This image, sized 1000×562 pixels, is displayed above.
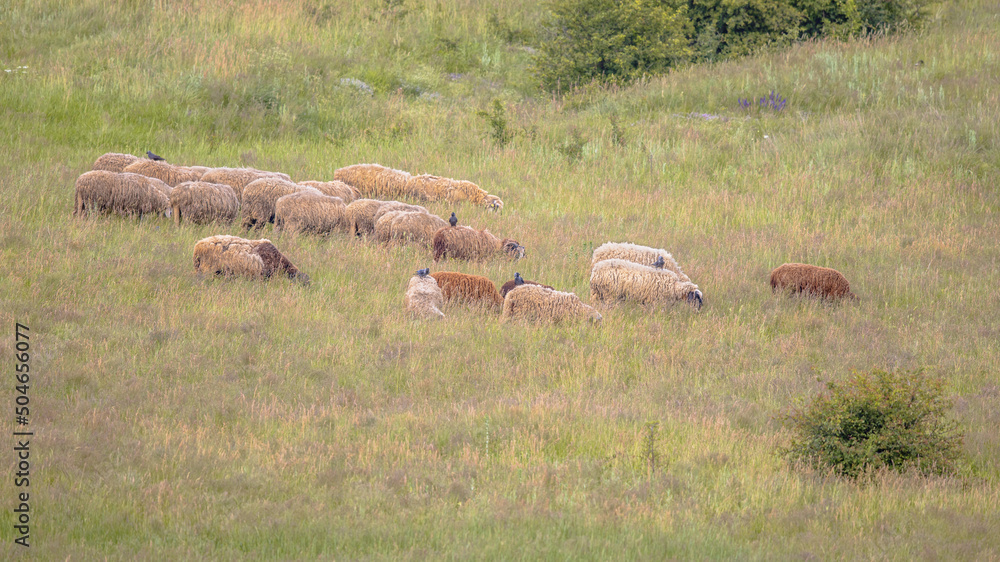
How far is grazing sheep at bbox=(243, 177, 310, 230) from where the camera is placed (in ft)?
44.8

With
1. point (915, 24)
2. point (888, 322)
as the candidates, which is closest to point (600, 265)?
point (888, 322)

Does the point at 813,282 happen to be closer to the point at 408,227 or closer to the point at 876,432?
the point at 876,432

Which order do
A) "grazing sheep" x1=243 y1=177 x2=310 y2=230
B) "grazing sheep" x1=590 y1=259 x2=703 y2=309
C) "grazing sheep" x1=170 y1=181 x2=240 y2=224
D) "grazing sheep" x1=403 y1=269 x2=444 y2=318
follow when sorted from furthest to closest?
"grazing sheep" x1=243 y1=177 x2=310 y2=230 < "grazing sheep" x1=170 y1=181 x2=240 y2=224 < "grazing sheep" x1=590 y1=259 x2=703 y2=309 < "grazing sheep" x1=403 y1=269 x2=444 y2=318

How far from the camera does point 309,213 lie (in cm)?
1339

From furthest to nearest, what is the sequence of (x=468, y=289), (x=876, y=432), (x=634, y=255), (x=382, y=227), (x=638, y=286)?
(x=382, y=227) → (x=634, y=255) → (x=638, y=286) → (x=468, y=289) → (x=876, y=432)

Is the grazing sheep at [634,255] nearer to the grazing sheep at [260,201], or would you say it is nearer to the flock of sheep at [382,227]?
the flock of sheep at [382,227]

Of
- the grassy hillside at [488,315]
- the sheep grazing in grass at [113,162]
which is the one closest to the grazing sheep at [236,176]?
the sheep grazing in grass at [113,162]

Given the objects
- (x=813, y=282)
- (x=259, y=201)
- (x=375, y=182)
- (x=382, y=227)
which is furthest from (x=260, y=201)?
(x=813, y=282)

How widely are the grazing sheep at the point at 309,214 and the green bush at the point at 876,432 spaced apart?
852 centimetres

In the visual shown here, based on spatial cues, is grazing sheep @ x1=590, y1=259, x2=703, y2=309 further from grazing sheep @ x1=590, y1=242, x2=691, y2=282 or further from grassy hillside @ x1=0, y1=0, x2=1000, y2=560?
grazing sheep @ x1=590, y1=242, x2=691, y2=282

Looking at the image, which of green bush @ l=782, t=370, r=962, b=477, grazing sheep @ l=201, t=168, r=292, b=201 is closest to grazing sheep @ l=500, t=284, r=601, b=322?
green bush @ l=782, t=370, r=962, b=477

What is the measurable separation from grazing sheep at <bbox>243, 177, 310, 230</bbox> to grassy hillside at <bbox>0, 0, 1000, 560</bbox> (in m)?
1.07

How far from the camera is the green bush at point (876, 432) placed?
22.3 ft

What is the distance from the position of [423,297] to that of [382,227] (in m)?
3.32
